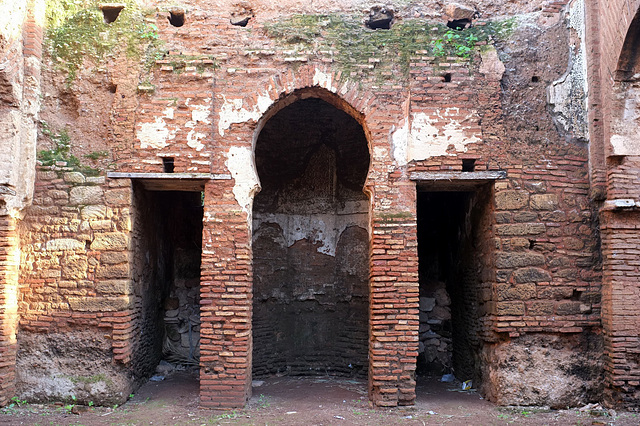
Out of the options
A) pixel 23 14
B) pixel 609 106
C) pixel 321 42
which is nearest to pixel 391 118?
pixel 321 42

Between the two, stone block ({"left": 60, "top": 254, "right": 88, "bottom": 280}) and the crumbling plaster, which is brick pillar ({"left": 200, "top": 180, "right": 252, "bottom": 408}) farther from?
the crumbling plaster

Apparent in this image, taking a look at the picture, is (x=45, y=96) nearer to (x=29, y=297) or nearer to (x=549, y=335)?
(x=29, y=297)

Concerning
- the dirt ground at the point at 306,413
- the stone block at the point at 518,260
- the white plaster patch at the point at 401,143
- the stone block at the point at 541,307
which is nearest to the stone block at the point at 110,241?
the dirt ground at the point at 306,413

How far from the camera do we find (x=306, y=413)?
6203 millimetres

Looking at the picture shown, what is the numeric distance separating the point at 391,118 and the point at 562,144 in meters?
2.21

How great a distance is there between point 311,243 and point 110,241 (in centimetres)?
361

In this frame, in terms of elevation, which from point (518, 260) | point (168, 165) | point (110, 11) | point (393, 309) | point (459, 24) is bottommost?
point (393, 309)

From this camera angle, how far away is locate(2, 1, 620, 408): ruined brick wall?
638cm

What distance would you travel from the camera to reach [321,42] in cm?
689

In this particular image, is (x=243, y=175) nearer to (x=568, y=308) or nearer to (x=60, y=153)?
(x=60, y=153)

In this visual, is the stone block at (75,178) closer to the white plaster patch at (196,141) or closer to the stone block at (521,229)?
the white plaster patch at (196,141)

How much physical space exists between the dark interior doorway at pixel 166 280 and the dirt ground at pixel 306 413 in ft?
2.62

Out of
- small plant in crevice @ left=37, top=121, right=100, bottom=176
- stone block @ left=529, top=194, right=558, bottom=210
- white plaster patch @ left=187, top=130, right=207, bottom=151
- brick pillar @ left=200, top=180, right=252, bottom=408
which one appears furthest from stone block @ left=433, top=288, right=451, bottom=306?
small plant in crevice @ left=37, top=121, right=100, bottom=176

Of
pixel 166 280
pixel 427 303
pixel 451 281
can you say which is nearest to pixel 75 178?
pixel 166 280
